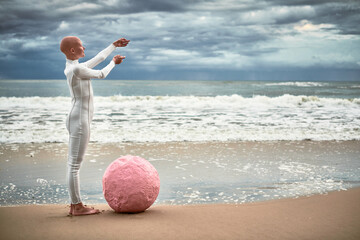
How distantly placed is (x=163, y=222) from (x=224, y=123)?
1099 centimetres

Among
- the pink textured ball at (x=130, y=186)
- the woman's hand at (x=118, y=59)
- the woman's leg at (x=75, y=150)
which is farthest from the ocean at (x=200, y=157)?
the woman's hand at (x=118, y=59)

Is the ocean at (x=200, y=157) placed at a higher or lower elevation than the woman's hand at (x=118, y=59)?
lower

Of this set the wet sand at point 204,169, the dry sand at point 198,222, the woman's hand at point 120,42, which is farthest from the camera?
the wet sand at point 204,169

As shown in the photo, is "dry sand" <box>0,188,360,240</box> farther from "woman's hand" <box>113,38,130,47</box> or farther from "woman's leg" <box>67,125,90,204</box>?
"woman's hand" <box>113,38,130,47</box>

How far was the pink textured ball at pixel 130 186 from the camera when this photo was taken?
4.36 meters

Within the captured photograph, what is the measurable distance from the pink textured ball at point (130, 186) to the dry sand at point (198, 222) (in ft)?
0.45

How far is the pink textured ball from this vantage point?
436cm

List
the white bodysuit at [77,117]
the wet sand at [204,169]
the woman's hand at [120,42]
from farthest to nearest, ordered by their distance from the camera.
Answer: the wet sand at [204,169]
the woman's hand at [120,42]
the white bodysuit at [77,117]

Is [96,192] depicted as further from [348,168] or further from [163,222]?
[348,168]

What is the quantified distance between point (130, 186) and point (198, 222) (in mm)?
909

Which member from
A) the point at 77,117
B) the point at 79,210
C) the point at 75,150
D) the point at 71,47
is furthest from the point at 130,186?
the point at 71,47

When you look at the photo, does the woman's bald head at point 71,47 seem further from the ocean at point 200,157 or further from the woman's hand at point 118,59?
the ocean at point 200,157

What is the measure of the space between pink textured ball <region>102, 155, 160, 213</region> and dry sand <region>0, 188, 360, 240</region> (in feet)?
0.45

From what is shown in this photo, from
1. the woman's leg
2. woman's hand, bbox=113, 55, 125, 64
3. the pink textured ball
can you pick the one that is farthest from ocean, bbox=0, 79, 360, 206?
woman's hand, bbox=113, 55, 125, 64
